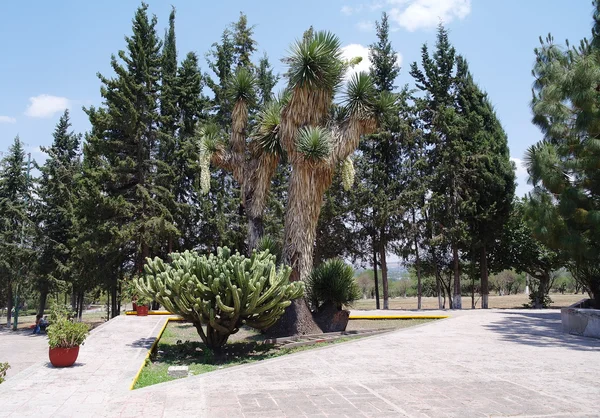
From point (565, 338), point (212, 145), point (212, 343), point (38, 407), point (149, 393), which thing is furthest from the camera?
point (212, 145)

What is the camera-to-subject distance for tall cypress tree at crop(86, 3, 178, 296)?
23781mm

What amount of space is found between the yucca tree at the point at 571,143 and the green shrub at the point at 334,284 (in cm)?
675

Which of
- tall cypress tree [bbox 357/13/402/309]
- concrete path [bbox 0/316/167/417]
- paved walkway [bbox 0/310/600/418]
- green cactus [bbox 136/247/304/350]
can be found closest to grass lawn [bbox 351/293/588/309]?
tall cypress tree [bbox 357/13/402/309]

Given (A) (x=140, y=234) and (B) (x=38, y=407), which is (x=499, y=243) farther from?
(B) (x=38, y=407)

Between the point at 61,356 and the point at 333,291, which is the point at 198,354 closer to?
the point at 61,356

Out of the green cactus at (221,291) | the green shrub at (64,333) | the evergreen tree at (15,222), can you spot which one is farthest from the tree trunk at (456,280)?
the evergreen tree at (15,222)

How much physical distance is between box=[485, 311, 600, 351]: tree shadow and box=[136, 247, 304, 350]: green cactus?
590cm

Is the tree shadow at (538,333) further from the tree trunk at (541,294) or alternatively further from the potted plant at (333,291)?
the tree trunk at (541,294)

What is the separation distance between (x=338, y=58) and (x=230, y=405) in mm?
9805

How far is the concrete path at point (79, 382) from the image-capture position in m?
5.79

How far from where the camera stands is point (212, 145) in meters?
14.2

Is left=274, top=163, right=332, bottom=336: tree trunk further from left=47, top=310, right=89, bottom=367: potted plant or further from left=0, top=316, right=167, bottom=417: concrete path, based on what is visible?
left=47, top=310, right=89, bottom=367: potted plant

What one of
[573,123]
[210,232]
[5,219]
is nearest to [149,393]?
[573,123]

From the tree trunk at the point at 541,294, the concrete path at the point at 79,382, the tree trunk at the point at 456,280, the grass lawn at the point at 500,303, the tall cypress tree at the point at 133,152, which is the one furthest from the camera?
the grass lawn at the point at 500,303
